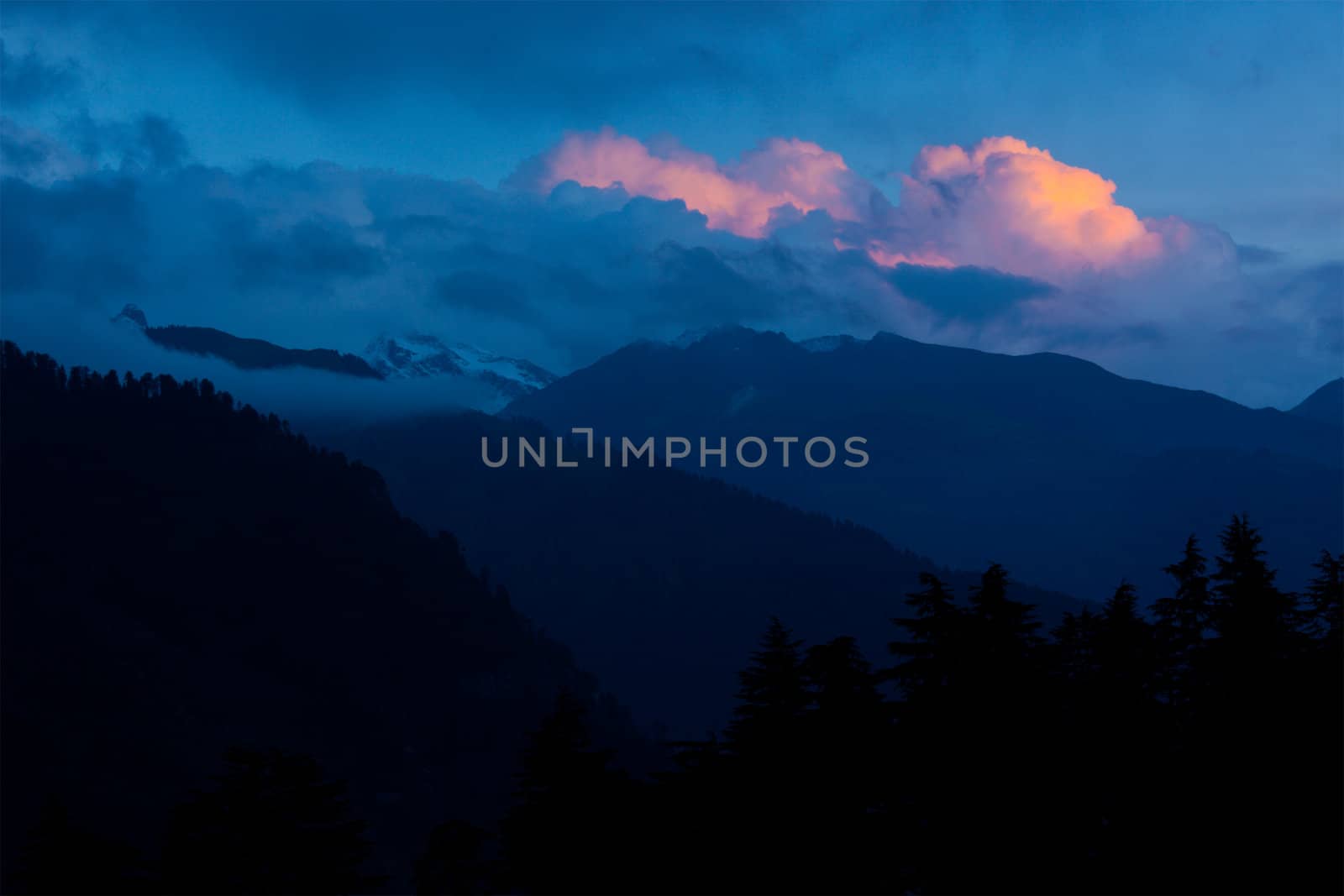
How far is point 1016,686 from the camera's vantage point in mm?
28547

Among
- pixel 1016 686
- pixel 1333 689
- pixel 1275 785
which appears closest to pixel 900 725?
pixel 1016 686

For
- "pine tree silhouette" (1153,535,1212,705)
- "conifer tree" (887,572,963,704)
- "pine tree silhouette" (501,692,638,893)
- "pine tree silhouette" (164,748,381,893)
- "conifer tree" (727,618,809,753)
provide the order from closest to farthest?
"conifer tree" (887,572,963,704) → "conifer tree" (727,618,809,753) → "pine tree silhouette" (501,692,638,893) → "pine tree silhouette" (164,748,381,893) → "pine tree silhouette" (1153,535,1212,705)

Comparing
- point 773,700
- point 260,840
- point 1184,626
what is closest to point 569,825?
point 773,700

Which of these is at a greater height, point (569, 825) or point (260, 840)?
point (569, 825)

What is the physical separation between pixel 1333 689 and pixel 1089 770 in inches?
259

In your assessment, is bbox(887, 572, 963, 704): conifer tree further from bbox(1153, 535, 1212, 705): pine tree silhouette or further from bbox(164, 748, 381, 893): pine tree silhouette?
bbox(164, 748, 381, 893): pine tree silhouette

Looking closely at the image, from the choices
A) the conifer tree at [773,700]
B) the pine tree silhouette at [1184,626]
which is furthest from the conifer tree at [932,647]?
the pine tree silhouette at [1184,626]

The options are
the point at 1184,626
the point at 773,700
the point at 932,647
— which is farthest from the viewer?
the point at 1184,626

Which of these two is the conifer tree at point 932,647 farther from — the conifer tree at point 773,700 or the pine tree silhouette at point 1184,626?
the pine tree silhouette at point 1184,626

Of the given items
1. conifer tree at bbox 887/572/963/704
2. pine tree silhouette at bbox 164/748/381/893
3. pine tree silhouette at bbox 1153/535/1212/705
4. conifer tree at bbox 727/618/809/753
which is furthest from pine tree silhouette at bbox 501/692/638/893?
pine tree silhouette at bbox 1153/535/1212/705

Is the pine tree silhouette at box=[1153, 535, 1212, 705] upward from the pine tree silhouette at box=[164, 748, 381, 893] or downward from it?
upward

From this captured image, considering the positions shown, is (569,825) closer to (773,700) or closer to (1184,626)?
(773,700)

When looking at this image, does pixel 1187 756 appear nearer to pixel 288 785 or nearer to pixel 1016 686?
pixel 1016 686

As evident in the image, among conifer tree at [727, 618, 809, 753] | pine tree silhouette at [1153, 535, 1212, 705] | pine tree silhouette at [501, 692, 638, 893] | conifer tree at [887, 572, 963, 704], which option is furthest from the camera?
pine tree silhouette at [1153, 535, 1212, 705]
